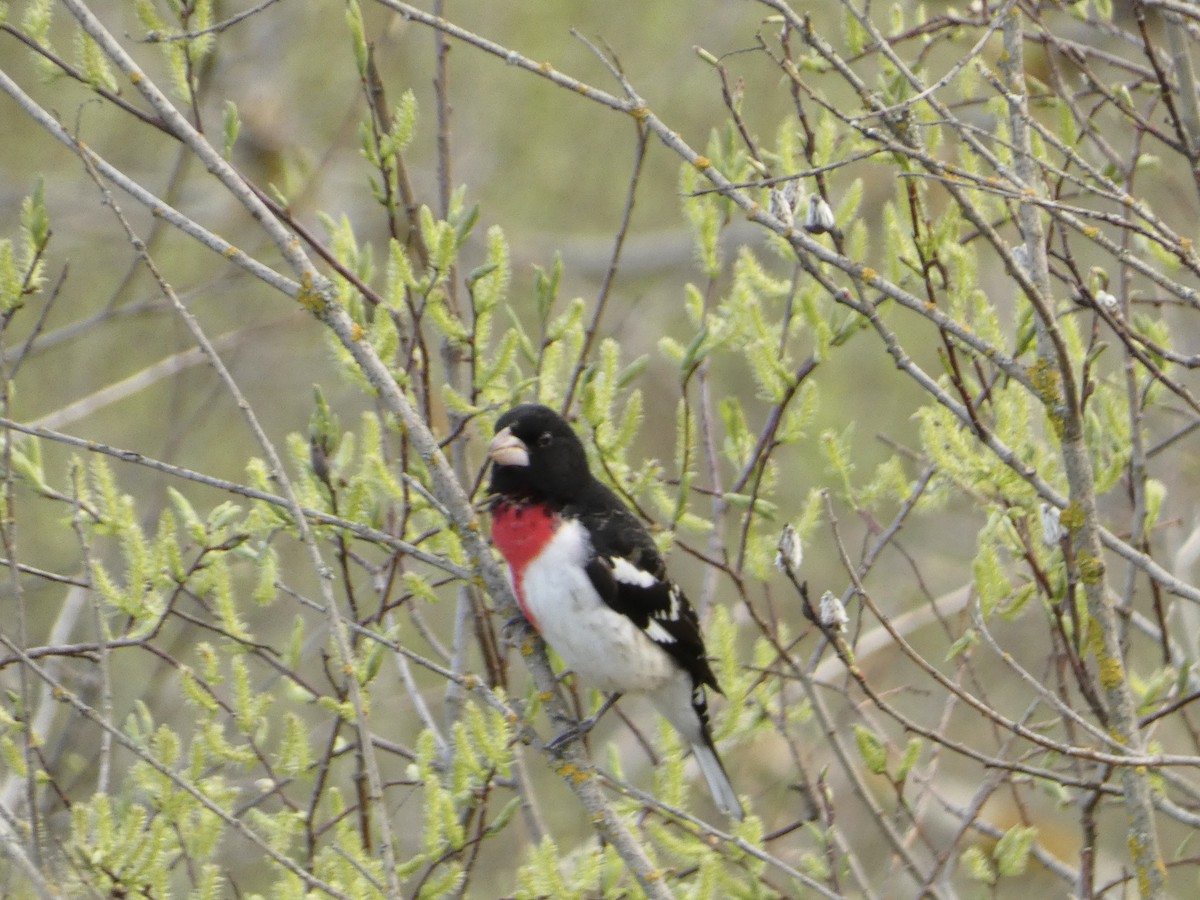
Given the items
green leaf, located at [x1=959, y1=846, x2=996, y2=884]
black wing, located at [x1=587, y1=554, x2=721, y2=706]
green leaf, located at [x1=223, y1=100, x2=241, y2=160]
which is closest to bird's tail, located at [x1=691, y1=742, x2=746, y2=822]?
black wing, located at [x1=587, y1=554, x2=721, y2=706]

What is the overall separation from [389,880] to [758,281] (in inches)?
72.4

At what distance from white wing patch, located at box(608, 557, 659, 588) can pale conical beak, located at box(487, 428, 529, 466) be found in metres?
0.39

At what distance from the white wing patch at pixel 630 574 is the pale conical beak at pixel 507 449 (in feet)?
1.28

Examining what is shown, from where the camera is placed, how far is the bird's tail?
4148 millimetres

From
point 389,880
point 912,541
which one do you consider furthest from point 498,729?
point 912,541

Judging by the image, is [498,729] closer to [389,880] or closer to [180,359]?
[389,880]

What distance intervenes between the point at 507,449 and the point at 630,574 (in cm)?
52

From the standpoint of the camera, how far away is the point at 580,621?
367 centimetres

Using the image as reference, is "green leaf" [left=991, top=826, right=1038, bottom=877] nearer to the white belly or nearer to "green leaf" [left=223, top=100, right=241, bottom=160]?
the white belly

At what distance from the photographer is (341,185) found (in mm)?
9031

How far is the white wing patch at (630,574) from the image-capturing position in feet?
12.5

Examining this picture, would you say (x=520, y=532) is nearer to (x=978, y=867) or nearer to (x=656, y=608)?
(x=656, y=608)

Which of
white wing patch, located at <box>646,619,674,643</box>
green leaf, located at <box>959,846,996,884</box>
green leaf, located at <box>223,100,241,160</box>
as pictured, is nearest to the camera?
green leaf, located at <box>223,100,241,160</box>

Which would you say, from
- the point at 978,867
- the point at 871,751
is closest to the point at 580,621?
the point at 871,751
